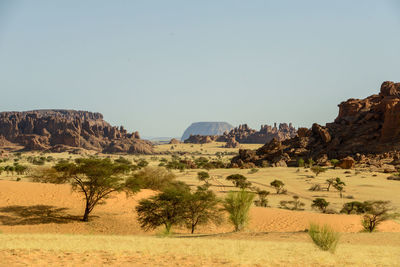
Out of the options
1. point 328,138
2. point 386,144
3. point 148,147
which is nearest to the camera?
point 386,144

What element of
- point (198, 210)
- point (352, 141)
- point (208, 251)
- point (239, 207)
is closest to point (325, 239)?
point (208, 251)

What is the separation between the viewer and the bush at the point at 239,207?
2165 centimetres

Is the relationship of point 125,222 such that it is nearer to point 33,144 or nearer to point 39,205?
point 39,205

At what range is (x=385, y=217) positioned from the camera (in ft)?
82.3

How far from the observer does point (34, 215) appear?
2572 centimetres

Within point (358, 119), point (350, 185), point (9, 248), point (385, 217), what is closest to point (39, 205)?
point (9, 248)

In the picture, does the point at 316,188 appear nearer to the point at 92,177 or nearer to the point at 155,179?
the point at 155,179

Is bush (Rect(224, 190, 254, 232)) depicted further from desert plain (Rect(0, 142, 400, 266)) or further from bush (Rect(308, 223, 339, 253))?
bush (Rect(308, 223, 339, 253))

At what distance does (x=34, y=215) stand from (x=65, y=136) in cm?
13854

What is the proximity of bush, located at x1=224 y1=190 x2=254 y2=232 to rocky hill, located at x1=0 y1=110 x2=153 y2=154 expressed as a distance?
134 metres

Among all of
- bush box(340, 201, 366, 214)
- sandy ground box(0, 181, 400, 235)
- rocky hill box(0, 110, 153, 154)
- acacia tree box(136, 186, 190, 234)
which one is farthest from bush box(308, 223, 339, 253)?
rocky hill box(0, 110, 153, 154)

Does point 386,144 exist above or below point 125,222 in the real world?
above

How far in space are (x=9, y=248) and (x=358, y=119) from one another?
305 ft

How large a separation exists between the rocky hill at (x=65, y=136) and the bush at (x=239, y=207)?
134 m
